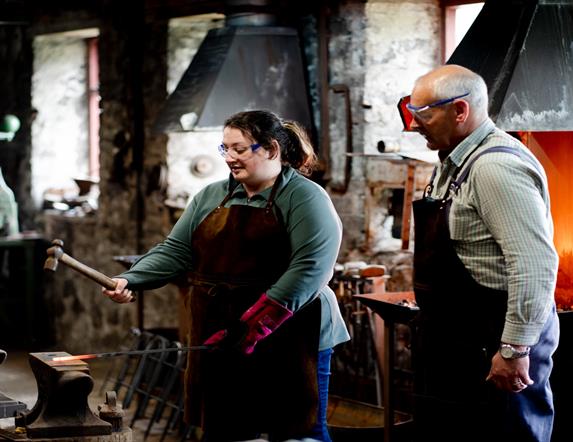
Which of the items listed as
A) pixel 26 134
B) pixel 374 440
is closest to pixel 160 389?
pixel 374 440

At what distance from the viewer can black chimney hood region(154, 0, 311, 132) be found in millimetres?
7387

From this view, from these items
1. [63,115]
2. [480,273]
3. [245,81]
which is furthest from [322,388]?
[63,115]

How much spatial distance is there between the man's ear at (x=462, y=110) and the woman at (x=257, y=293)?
629 millimetres

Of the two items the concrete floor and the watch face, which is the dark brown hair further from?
the concrete floor

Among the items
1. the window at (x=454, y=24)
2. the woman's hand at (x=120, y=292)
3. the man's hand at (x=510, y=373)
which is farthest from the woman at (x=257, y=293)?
the window at (x=454, y=24)

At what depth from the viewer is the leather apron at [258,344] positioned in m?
4.24

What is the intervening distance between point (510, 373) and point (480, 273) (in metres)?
0.33

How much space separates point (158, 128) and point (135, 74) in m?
1.46

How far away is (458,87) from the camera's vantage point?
3.81 meters

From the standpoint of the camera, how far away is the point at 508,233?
363 cm

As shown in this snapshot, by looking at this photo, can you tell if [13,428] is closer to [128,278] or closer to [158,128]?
[128,278]

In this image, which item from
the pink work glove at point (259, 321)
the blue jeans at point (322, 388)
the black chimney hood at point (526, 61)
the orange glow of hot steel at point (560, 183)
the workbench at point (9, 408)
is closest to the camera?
the workbench at point (9, 408)

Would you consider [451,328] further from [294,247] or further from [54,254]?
[54,254]

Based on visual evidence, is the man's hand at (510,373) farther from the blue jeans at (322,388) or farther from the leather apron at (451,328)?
the blue jeans at (322,388)
